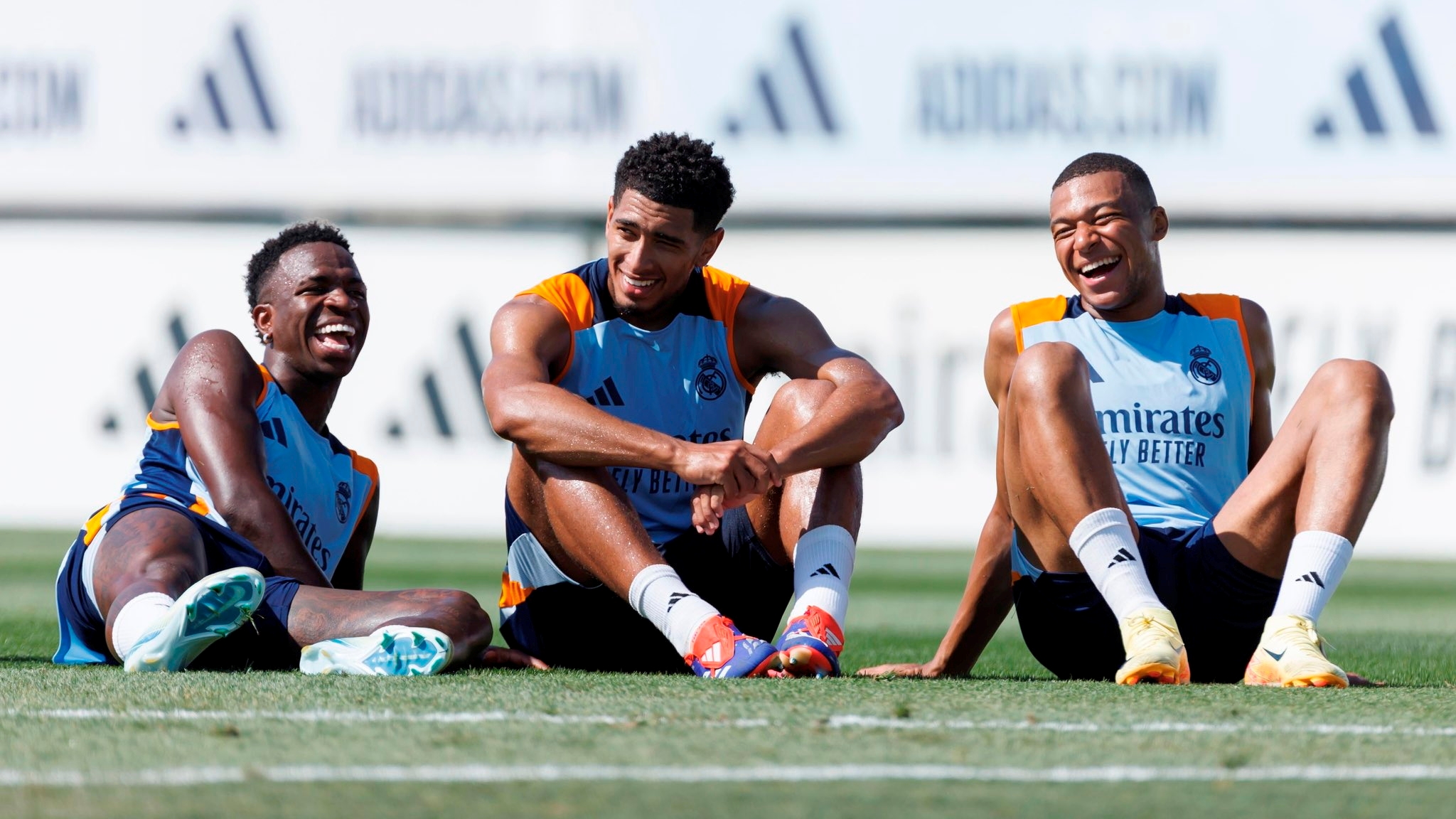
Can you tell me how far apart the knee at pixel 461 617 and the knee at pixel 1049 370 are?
1307 millimetres

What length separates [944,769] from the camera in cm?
236

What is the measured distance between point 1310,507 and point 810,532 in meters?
1.09

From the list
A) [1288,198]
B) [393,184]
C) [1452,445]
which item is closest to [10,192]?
[393,184]

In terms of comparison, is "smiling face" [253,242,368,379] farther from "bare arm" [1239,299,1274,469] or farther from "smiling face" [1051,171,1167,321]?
"bare arm" [1239,299,1274,469]

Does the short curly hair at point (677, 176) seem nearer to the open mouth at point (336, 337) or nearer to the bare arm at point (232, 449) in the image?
the open mouth at point (336, 337)

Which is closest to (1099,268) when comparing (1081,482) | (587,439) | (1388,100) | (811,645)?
(1081,482)

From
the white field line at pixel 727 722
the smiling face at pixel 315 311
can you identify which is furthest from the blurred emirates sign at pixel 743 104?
the white field line at pixel 727 722

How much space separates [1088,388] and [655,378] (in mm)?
1113

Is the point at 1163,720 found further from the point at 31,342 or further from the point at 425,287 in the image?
the point at 31,342

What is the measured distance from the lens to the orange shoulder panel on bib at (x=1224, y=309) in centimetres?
401

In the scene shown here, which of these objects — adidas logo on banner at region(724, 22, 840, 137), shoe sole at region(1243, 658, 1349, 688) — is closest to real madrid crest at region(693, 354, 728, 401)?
shoe sole at region(1243, 658, 1349, 688)

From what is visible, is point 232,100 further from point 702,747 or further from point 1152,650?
point 702,747

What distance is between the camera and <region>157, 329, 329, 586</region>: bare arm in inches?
155

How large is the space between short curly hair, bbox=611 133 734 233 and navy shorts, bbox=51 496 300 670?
1238mm
